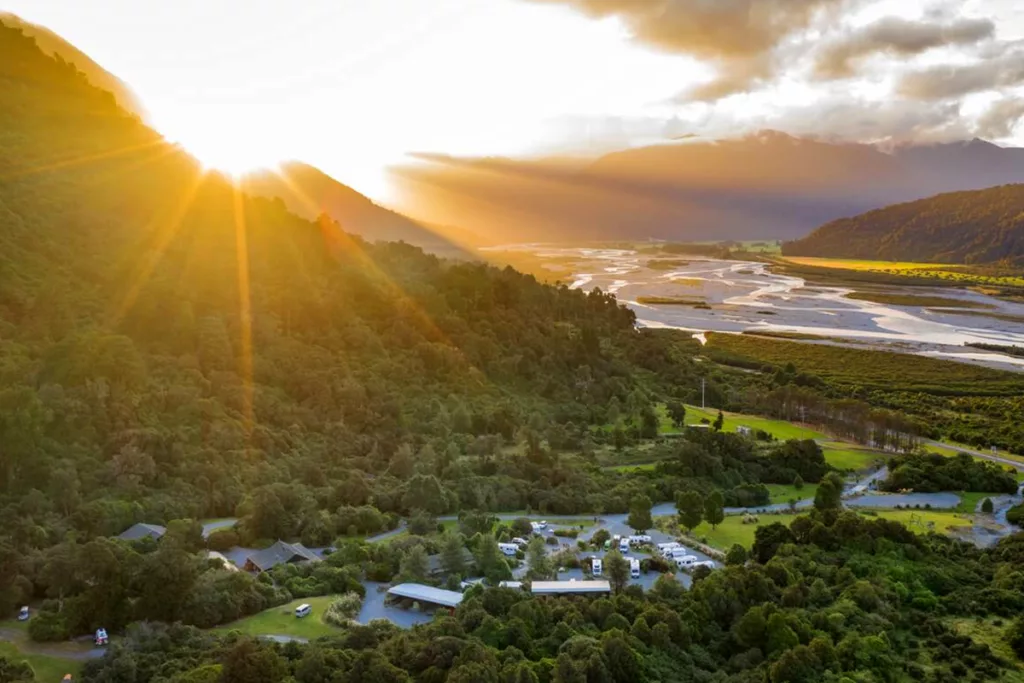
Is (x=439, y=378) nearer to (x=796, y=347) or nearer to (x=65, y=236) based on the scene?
(x=65, y=236)

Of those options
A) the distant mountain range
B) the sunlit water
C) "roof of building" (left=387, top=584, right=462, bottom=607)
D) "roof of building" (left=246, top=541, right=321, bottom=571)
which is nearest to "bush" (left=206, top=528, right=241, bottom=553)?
"roof of building" (left=246, top=541, right=321, bottom=571)

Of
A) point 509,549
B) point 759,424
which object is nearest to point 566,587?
Answer: point 509,549

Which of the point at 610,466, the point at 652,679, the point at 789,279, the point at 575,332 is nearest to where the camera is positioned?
the point at 652,679

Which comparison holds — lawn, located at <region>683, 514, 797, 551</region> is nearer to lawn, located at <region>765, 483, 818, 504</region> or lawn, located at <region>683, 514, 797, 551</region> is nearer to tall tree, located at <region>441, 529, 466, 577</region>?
lawn, located at <region>765, 483, 818, 504</region>

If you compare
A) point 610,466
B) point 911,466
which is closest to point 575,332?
point 610,466

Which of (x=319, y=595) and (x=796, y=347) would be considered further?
(x=796, y=347)

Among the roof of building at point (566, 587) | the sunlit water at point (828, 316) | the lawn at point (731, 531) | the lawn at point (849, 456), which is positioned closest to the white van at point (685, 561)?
the lawn at point (731, 531)

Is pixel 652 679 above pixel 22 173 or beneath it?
beneath
